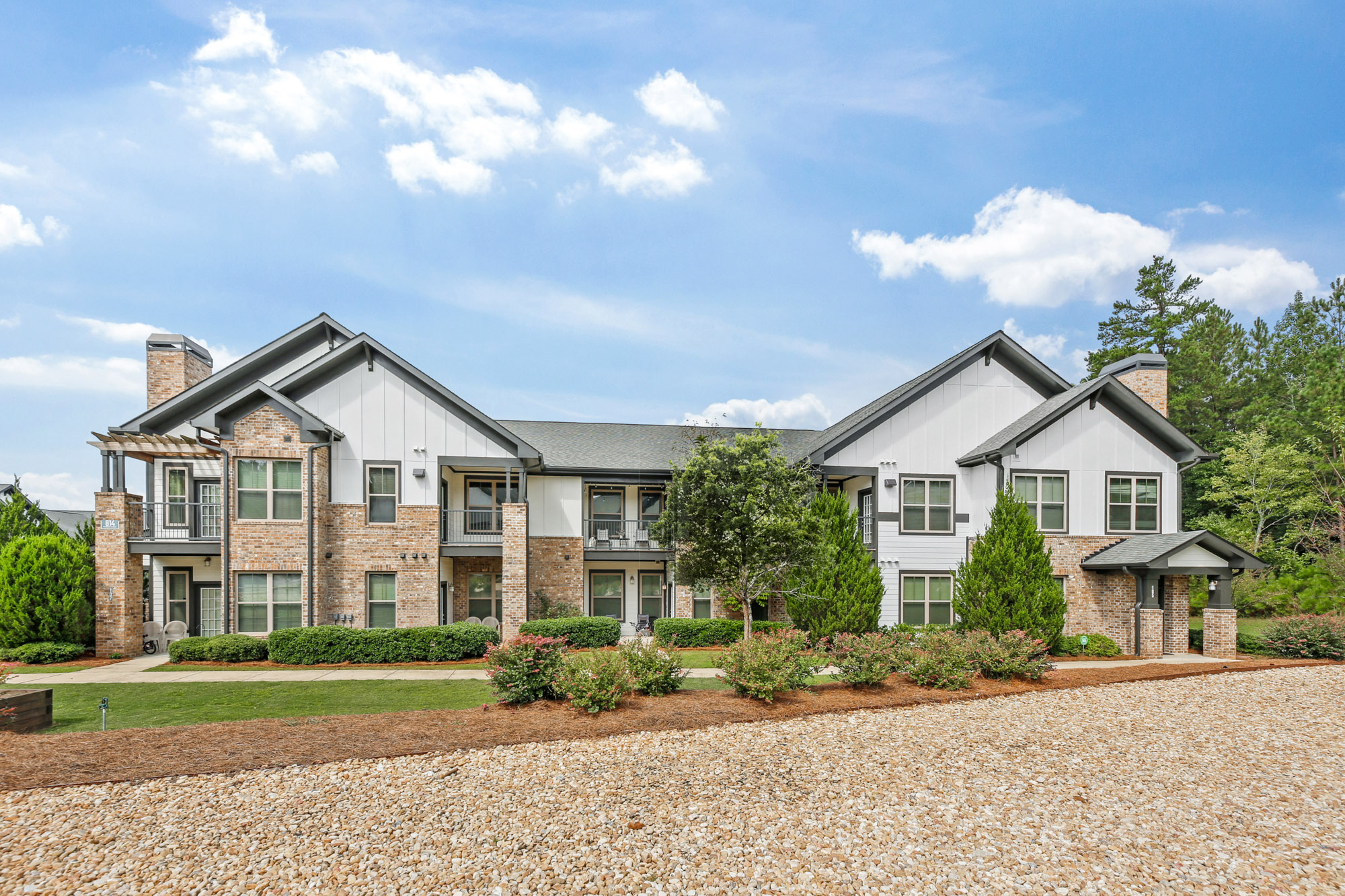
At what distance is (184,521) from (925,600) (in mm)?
20885

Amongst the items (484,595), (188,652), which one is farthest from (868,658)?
(188,652)

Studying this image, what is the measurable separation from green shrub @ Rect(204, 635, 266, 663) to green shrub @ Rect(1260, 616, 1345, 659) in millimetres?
24665

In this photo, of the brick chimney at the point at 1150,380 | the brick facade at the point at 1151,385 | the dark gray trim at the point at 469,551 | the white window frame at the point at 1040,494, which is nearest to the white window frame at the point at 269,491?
the dark gray trim at the point at 469,551

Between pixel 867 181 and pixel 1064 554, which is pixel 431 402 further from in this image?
pixel 1064 554

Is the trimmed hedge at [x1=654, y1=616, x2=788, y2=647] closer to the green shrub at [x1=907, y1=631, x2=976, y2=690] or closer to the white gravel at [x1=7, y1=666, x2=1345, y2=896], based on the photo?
the green shrub at [x1=907, y1=631, x2=976, y2=690]

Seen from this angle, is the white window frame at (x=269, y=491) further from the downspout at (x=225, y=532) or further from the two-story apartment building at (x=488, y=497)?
the downspout at (x=225, y=532)

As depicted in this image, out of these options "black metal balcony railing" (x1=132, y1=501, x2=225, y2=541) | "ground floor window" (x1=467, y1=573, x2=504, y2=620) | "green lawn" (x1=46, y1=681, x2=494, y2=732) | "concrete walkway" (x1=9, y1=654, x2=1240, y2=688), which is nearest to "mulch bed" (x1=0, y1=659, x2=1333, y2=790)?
"green lawn" (x1=46, y1=681, x2=494, y2=732)

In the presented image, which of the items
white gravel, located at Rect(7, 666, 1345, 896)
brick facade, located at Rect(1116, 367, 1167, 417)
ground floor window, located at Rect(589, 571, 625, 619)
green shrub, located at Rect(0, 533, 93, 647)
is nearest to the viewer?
white gravel, located at Rect(7, 666, 1345, 896)

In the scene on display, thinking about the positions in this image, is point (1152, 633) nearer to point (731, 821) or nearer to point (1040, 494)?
point (1040, 494)

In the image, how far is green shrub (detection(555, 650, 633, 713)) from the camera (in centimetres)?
1017

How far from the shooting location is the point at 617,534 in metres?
22.2

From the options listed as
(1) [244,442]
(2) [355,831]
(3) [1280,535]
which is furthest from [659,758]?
(3) [1280,535]

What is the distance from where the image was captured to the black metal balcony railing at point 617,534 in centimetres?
2148

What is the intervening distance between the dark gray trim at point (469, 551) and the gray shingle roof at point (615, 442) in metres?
3.00
